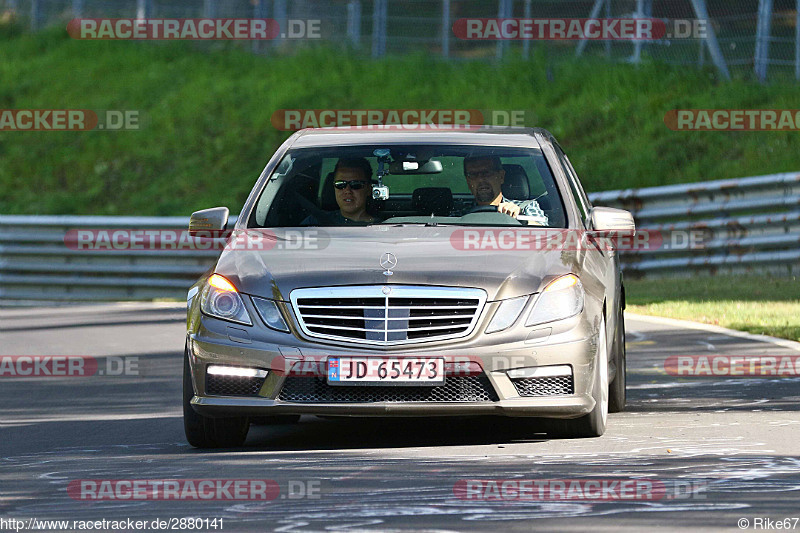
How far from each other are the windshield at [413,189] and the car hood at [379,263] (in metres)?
0.47

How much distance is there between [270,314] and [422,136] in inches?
81.9

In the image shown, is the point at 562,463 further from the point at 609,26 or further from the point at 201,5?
the point at 201,5

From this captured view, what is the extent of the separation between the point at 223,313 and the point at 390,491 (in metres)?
1.78

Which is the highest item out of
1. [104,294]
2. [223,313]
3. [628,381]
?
[223,313]

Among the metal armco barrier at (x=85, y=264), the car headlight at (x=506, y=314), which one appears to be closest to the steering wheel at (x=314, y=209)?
the car headlight at (x=506, y=314)

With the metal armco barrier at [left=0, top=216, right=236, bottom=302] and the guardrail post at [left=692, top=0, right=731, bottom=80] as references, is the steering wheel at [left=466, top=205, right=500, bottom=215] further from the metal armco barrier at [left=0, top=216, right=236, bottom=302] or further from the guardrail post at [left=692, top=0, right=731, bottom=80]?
the guardrail post at [left=692, top=0, right=731, bottom=80]

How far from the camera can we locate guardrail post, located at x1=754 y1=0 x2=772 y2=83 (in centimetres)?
2333

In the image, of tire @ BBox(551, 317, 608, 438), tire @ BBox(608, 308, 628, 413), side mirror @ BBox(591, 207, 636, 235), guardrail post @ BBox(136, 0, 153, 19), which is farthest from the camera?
guardrail post @ BBox(136, 0, 153, 19)

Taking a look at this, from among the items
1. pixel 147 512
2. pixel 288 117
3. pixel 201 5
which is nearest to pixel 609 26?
pixel 288 117

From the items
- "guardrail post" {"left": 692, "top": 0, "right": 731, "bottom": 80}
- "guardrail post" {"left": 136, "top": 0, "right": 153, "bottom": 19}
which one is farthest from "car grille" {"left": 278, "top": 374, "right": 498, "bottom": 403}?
"guardrail post" {"left": 136, "top": 0, "right": 153, "bottom": 19}

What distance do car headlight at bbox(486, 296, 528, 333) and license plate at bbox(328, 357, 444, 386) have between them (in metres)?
0.31

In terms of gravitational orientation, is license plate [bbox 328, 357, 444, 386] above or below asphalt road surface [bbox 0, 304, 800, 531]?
above

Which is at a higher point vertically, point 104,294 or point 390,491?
point 390,491

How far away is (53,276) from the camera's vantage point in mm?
23859
